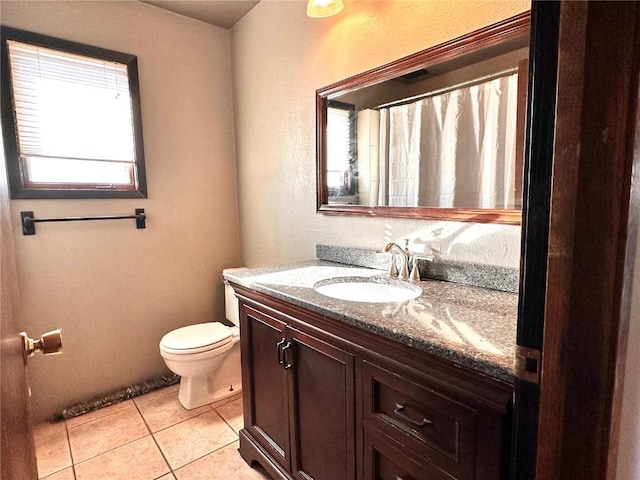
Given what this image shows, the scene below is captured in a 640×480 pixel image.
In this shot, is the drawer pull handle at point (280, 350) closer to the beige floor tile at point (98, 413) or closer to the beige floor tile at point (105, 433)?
the beige floor tile at point (105, 433)

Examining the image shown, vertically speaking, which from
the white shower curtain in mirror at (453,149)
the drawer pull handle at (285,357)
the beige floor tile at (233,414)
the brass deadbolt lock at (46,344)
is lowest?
the beige floor tile at (233,414)

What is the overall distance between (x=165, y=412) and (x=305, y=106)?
202 cm

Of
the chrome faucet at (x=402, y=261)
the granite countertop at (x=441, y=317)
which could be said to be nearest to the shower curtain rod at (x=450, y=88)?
the chrome faucet at (x=402, y=261)

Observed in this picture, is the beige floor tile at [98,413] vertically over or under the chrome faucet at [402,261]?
under

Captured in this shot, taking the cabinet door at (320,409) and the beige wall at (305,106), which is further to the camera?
the beige wall at (305,106)

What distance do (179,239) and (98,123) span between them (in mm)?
866

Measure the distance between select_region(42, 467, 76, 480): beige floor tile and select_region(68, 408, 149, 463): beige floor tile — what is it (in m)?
0.06

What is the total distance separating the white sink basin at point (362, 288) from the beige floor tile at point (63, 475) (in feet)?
4.91

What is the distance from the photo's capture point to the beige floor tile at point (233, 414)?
2000mm

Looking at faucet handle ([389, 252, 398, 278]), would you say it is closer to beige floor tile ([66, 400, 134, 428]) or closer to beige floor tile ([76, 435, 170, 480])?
beige floor tile ([76, 435, 170, 480])

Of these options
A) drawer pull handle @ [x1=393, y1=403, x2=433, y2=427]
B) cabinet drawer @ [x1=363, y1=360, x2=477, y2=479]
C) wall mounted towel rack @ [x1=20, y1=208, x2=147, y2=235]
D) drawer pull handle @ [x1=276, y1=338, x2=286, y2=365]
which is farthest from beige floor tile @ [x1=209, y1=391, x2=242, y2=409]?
drawer pull handle @ [x1=393, y1=403, x2=433, y2=427]

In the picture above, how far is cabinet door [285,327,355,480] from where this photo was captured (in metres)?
1.10

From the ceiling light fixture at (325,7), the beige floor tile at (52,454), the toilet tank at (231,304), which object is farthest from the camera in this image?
the toilet tank at (231,304)

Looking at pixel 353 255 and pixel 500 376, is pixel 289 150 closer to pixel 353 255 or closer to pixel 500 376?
pixel 353 255
